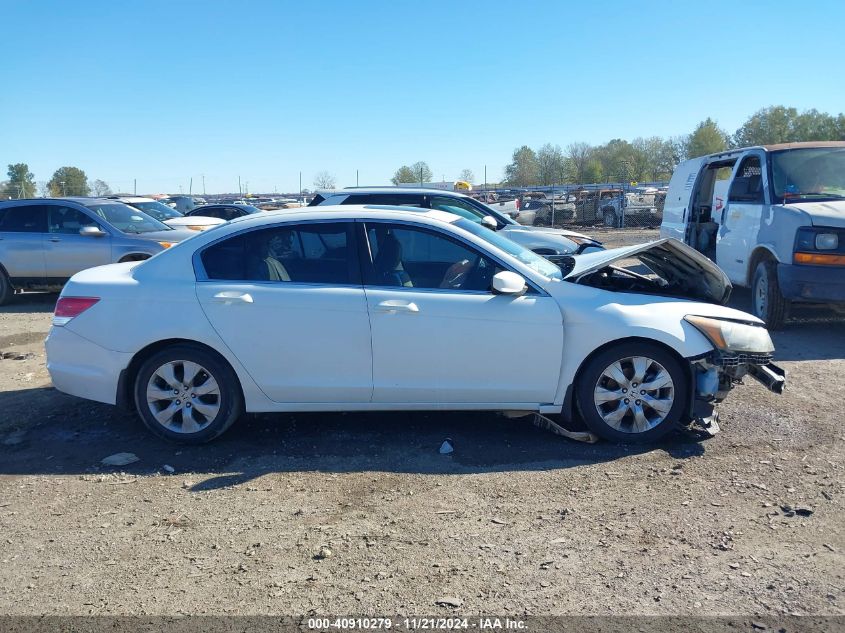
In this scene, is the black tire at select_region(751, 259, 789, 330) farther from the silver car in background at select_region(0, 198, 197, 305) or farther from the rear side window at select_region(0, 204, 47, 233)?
the rear side window at select_region(0, 204, 47, 233)

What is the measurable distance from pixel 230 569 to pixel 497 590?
4.23 feet

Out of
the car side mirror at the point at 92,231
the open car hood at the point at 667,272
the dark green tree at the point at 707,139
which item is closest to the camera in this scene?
the open car hood at the point at 667,272

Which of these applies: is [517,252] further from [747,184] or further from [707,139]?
[707,139]

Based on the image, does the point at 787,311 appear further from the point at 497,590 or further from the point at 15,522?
the point at 15,522

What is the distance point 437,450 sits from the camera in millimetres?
4883

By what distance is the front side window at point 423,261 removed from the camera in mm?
4965

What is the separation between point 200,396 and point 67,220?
314 inches

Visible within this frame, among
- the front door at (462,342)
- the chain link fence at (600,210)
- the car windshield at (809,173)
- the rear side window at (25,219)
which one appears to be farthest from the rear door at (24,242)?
the chain link fence at (600,210)

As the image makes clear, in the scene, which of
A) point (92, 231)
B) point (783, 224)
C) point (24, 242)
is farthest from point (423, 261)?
point (24, 242)

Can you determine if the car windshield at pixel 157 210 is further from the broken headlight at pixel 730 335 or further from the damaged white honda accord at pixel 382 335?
the broken headlight at pixel 730 335

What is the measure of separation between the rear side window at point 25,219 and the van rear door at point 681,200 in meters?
10.2

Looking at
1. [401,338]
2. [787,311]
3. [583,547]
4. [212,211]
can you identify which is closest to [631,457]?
[583,547]

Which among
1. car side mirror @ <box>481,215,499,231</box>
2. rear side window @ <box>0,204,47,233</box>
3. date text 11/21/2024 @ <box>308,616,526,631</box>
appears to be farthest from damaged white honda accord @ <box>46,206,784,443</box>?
rear side window @ <box>0,204,47,233</box>

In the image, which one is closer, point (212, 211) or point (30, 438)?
point (30, 438)
